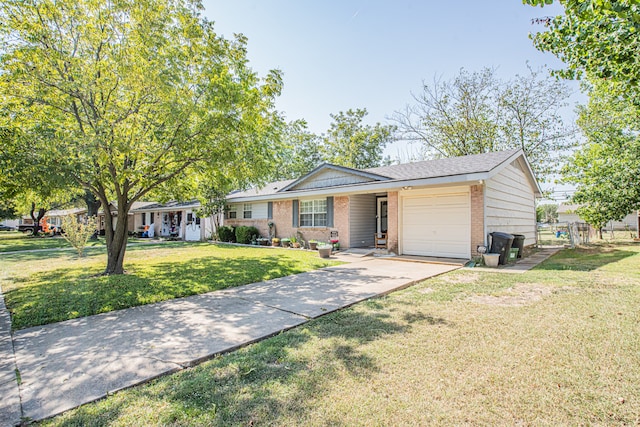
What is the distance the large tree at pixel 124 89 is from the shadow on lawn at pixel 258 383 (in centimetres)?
559

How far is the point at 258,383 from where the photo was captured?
280 centimetres

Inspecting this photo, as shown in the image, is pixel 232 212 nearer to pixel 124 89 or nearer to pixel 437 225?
pixel 124 89

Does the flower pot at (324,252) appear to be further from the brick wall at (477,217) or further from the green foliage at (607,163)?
the green foliage at (607,163)

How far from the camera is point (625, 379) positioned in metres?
2.73

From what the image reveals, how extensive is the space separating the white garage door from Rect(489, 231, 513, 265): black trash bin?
722mm

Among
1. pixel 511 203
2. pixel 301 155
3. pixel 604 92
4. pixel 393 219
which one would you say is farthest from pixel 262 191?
pixel 604 92

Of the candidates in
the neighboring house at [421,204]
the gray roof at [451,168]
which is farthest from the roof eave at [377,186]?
the gray roof at [451,168]

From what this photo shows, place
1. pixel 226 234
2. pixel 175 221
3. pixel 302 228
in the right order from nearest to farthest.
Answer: pixel 302 228 → pixel 226 234 → pixel 175 221

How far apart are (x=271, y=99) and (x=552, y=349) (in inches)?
335

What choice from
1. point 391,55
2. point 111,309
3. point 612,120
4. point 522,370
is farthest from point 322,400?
point 612,120

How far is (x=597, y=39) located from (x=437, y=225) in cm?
631

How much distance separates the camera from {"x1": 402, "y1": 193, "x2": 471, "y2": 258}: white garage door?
33.2 ft

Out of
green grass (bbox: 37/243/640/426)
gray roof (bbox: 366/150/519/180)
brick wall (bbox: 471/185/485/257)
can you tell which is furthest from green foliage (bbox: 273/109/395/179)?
green grass (bbox: 37/243/640/426)

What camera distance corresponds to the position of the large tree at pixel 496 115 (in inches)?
857
